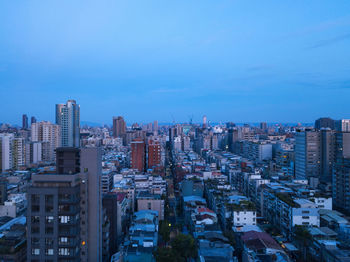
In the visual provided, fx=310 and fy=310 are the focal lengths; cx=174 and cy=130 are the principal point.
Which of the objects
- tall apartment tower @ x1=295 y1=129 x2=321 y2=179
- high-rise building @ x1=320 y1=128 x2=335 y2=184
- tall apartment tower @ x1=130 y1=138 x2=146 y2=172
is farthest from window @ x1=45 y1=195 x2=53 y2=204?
high-rise building @ x1=320 y1=128 x2=335 y2=184

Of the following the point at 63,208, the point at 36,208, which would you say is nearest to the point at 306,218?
the point at 63,208

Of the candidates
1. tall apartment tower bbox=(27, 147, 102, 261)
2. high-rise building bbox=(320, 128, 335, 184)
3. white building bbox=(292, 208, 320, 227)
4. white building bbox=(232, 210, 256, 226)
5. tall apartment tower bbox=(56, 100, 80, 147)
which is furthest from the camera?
tall apartment tower bbox=(56, 100, 80, 147)

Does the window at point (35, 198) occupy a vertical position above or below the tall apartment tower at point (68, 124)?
below

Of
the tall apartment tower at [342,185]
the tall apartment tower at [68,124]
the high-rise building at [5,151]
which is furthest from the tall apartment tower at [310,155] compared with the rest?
the tall apartment tower at [68,124]

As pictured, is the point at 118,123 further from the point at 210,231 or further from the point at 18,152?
the point at 210,231

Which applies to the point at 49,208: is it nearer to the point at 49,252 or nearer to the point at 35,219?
the point at 35,219

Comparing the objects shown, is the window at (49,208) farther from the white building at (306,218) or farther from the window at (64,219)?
the white building at (306,218)

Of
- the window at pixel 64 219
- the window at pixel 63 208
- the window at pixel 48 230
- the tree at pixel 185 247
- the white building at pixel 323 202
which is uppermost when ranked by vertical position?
the window at pixel 63 208

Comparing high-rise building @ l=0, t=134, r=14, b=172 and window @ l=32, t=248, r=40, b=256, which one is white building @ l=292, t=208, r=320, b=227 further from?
high-rise building @ l=0, t=134, r=14, b=172

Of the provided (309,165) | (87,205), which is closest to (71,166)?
(87,205)
